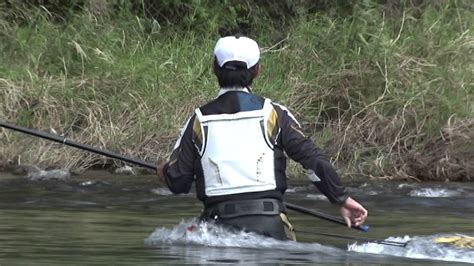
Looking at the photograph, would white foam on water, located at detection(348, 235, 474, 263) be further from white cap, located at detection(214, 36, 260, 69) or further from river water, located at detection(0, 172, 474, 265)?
white cap, located at detection(214, 36, 260, 69)

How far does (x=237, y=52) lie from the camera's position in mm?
7180

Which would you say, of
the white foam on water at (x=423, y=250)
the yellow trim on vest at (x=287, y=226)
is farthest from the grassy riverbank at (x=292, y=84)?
the yellow trim on vest at (x=287, y=226)

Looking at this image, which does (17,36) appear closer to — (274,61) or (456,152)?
(274,61)

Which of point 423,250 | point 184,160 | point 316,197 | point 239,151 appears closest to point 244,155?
point 239,151

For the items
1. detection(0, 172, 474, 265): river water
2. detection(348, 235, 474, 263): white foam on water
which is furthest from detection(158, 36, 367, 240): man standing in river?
detection(348, 235, 474, 263): white foam on water

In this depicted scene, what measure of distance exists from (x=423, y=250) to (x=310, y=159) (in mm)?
1001

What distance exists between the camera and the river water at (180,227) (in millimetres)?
7340

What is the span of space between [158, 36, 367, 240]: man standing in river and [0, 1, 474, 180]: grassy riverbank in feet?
21.6

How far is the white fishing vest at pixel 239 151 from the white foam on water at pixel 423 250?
Answer: 0.93 metres

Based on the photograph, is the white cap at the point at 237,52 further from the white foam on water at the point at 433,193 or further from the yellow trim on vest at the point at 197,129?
the white foam on water at the point at 433,193

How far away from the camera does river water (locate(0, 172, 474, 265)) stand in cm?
734

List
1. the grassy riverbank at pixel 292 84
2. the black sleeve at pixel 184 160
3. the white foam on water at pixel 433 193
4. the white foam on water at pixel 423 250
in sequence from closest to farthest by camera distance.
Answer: the black sleeve at pixel 184 160 < the white foam on water at pixel 423 250 < the white foam on water at pixel 433 193 < the grassy riverbank at pixel 292 84

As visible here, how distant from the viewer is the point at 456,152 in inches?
542

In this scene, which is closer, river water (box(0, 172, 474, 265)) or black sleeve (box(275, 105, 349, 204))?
black sleeve (box(275, 105, 349, 204))
